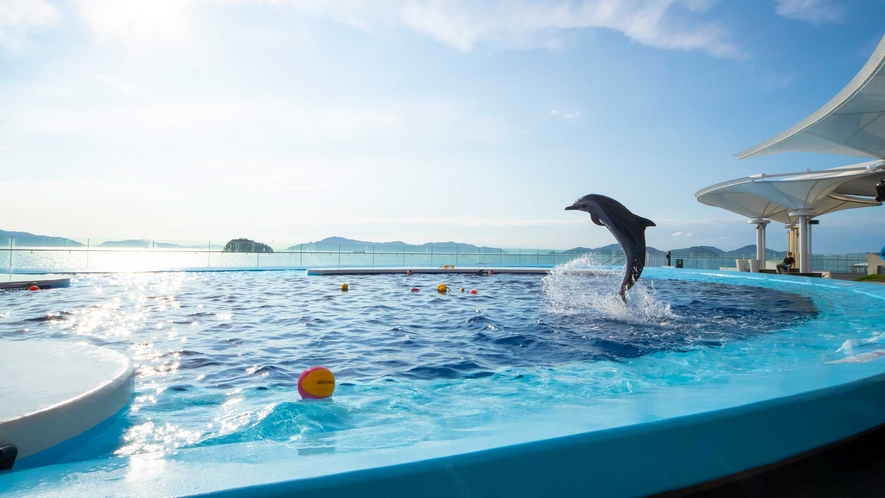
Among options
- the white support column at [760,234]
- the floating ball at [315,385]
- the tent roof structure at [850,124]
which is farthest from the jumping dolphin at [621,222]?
the white support column at [760,234]

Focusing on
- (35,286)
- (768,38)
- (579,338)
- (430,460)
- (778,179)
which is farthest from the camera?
(778,179)

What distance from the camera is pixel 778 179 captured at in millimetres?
19125

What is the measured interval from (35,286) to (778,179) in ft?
75.4

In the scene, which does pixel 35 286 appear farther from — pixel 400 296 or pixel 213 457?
pixel 213 457

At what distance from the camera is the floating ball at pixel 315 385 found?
3.72 meters

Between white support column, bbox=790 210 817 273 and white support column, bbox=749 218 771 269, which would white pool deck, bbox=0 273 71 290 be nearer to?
white support column, bbox=790 210 817 273

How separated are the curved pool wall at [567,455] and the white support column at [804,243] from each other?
20.1 meters

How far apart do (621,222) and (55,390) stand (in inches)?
252

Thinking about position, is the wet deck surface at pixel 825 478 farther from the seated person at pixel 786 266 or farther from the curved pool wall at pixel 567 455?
the seated person at pixel 786 266

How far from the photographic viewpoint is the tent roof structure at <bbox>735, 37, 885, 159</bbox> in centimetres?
1158

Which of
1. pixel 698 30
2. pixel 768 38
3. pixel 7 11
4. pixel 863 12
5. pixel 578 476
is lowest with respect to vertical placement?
pixel 578 476

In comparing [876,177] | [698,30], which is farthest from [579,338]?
[876,177]

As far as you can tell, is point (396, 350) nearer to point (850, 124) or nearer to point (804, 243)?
point (850, 124)

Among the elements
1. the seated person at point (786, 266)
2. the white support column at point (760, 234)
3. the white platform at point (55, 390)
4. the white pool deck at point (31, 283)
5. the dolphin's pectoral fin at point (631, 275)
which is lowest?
the white platform at point (55, 390)
